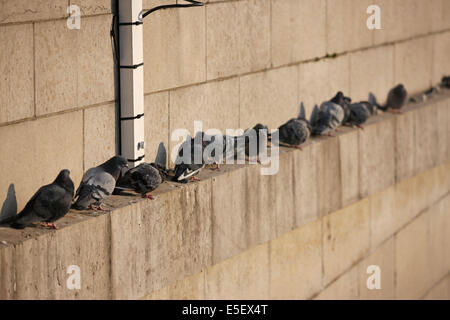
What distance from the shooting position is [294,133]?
1192 cm

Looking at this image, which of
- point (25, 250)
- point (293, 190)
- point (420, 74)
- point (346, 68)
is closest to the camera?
point (25, 250)

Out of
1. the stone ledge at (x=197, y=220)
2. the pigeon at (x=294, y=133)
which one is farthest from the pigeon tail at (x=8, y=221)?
the pigeon at (x=294, y=133)

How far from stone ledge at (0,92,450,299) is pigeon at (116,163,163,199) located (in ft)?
0.42

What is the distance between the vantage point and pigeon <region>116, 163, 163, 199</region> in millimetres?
9195

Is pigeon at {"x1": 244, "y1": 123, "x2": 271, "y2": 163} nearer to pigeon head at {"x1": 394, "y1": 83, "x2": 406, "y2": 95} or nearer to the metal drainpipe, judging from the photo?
the metal drainpipe

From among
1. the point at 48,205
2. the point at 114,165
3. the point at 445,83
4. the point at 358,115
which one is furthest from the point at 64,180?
the point at 445,83

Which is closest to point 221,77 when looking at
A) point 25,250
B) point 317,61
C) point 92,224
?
point 317,61

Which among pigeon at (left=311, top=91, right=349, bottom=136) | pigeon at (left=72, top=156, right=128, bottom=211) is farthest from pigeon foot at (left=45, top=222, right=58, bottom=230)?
pigeon at (left=311, top=91, right=349, bottom=136)

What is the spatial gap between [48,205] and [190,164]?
7.80ft

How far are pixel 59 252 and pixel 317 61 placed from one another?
20.6 ft

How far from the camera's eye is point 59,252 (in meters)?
8.02

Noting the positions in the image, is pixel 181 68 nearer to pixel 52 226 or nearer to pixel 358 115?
pixel 52 226
